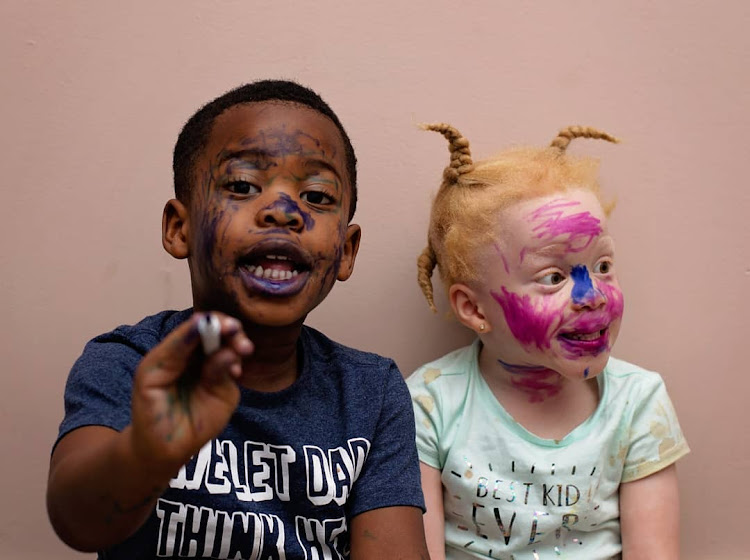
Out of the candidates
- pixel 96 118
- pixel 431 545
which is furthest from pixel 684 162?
pixel 96 118

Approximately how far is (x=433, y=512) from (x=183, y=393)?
685 millimetres

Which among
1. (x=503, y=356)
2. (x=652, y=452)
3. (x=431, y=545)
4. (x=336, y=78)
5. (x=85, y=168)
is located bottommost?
(x=431, y=545)

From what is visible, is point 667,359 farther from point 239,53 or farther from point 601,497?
point 239,53

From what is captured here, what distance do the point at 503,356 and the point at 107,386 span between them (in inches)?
25.7

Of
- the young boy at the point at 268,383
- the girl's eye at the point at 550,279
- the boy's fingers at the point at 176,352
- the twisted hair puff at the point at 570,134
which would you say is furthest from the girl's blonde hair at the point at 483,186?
the boy's fingers at the point at 176,352

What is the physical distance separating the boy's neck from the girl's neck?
38cm

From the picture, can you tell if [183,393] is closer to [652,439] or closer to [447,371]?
[447,371]

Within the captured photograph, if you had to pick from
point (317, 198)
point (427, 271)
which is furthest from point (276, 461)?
point (427, 271)

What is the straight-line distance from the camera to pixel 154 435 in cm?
81

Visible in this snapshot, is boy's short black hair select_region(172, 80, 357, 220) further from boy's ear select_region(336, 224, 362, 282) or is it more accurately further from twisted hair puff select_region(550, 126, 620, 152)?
twisted hair puff select_region(550, 126, 620, 152)

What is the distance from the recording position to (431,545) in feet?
4.51

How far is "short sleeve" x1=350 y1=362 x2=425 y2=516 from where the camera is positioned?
1204 millimetres

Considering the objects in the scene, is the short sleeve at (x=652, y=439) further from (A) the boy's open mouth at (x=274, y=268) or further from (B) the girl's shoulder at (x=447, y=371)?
(A) the boy's open mouth at (x=274, y=268)

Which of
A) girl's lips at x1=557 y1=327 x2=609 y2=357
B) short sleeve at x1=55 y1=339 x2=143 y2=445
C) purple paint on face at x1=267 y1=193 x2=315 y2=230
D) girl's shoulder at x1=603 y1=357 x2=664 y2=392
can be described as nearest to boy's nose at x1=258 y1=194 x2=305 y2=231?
purple paint on face at x1=267 y1=193 x2=315 y2=230
